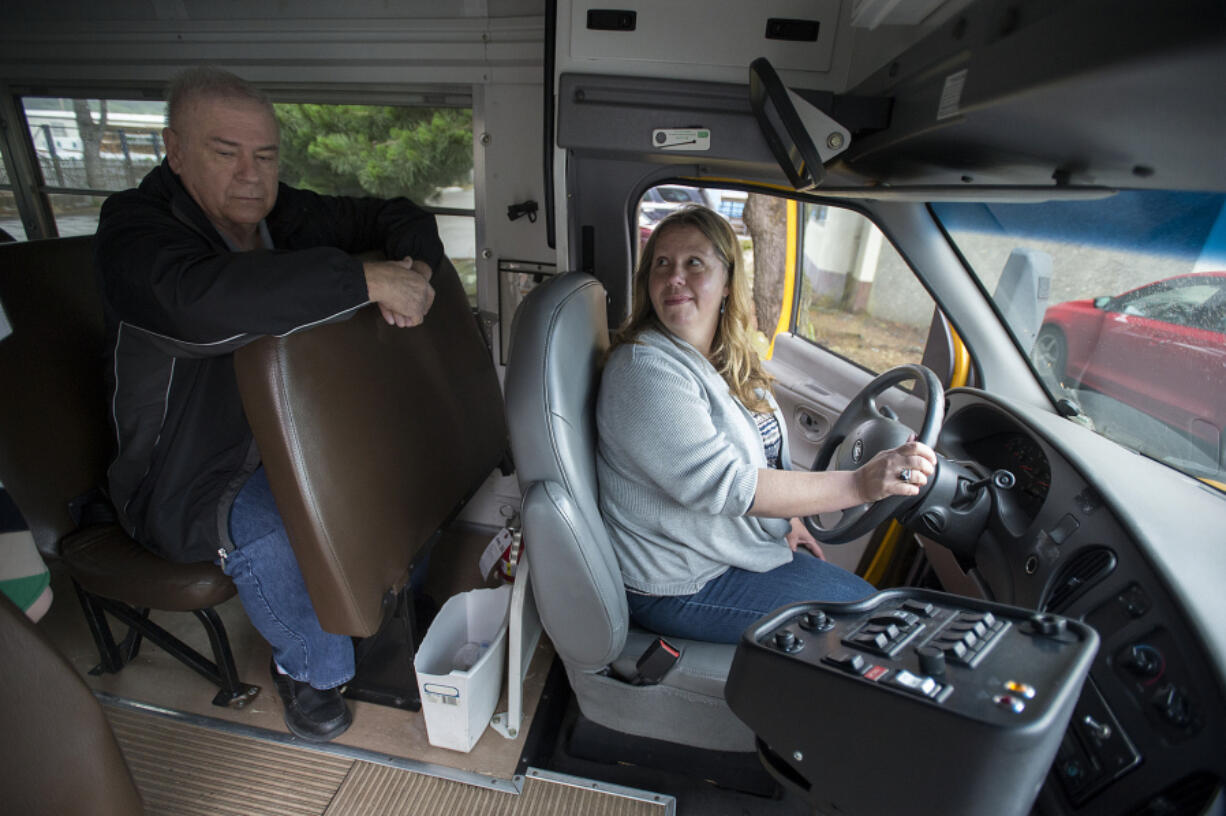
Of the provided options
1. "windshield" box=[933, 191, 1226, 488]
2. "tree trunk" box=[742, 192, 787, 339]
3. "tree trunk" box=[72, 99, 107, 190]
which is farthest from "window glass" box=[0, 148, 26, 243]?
"windshield" box=[933, 191, 1226, 488]

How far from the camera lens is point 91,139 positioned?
2760 millimetres

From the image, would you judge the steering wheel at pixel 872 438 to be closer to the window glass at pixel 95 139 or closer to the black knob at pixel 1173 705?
the black knob at pixel 1173 705

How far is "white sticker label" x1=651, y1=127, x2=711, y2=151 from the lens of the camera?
5.00 ft

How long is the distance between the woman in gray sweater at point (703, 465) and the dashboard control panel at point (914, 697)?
0.38 m

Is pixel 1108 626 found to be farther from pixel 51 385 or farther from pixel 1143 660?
pixel 51 385

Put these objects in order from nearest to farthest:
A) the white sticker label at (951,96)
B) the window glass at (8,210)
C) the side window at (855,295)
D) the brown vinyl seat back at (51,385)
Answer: the white sticker label at (951,96), the brown vinyl seat back at (51,385), the side window at (855,295), the window glass at (8,210)

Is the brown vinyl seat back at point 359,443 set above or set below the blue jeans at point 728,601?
above

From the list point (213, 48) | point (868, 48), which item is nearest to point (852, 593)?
point (868, 48)

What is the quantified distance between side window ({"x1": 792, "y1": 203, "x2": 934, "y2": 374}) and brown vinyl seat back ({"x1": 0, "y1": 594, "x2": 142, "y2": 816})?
2.21m

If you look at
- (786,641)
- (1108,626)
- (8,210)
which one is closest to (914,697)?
(786,641)

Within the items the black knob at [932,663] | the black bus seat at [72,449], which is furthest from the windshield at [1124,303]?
the black bus seat at [72,449]

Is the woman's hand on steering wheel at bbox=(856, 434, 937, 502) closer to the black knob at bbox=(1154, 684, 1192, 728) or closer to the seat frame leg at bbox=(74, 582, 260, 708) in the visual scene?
the black knob at bbox=(1154, 684, 1192, 728)

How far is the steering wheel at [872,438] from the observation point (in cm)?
134

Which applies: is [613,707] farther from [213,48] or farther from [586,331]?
[213,48]
